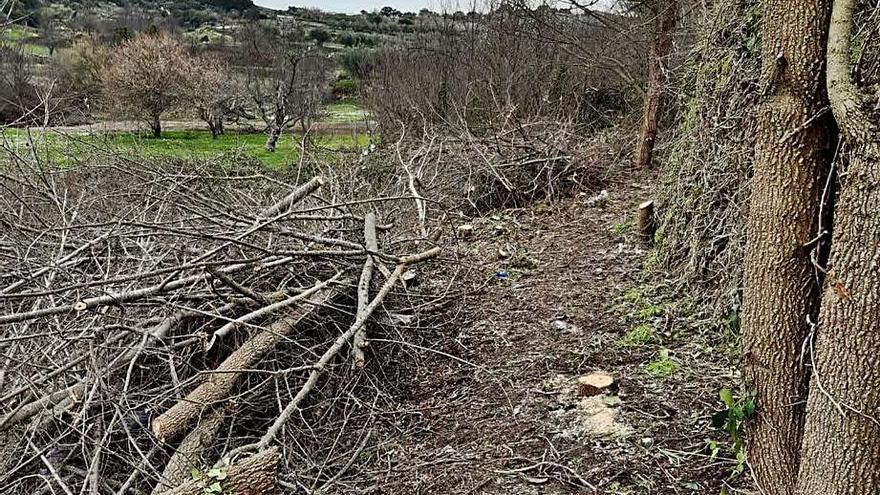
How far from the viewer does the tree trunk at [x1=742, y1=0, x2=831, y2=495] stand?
190 cm

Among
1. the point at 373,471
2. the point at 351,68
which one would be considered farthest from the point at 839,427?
the point at 351,68

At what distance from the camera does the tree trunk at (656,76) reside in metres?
6.11

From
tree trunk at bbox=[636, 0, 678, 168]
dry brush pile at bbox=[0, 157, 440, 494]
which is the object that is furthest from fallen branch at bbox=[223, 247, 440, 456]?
tree trunk at bbox=[636, 0, 678, 168]

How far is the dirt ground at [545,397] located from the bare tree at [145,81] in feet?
51.0

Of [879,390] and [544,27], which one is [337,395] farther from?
[544,27]

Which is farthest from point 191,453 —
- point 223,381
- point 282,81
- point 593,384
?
point 282,81

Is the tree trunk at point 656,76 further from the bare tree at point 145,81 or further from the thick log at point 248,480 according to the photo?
the bare tree at point 145,81

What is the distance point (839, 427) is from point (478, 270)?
345cm

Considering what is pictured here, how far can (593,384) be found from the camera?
316cm

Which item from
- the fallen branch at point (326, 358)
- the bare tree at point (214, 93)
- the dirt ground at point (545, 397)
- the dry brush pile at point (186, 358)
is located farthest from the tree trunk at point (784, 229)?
the bare tree at point (214, 93)

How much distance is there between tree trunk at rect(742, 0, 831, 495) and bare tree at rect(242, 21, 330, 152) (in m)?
15.4

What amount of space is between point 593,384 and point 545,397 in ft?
0.84

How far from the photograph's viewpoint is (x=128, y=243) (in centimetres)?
409

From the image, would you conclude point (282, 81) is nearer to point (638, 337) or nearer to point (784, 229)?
point (638, 337)
